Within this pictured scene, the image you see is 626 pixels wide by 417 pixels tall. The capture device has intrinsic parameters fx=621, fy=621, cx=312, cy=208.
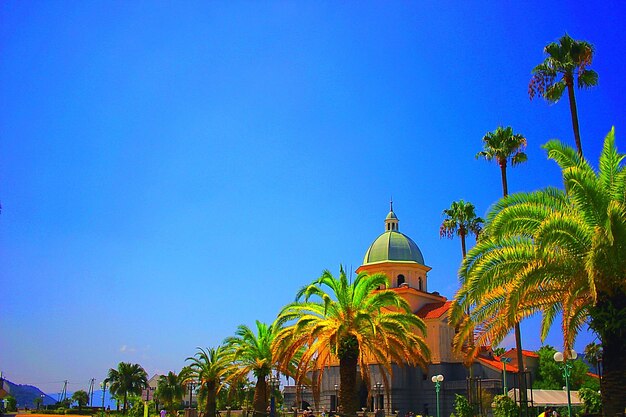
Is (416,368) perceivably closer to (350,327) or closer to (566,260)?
(350,327)

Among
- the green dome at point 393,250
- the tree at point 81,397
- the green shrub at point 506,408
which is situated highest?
the green dome at point 393,250

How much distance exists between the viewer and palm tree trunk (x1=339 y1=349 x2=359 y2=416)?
27.9 metres

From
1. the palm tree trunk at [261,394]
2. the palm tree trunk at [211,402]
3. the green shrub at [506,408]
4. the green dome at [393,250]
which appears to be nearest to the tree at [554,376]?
the green dome at [393,250]

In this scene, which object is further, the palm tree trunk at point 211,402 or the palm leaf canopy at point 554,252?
the palm tree trunk at point 211,402

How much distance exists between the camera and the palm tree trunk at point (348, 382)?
27922 mm

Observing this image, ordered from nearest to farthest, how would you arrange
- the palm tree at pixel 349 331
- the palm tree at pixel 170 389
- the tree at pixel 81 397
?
1. the palm tree at pixel 349 331
2. the palm tree at pixel 170 389
3. the tree at pixel 81 397

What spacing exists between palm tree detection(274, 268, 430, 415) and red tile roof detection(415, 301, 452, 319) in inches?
1388

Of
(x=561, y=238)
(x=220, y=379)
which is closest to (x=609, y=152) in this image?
(x=561, y=238)

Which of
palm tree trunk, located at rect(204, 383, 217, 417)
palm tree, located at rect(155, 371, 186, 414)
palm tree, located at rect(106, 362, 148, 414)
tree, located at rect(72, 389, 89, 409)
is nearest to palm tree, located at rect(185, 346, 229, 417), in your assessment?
palm tree trunk, located at rect(204, 383, 217, 417)

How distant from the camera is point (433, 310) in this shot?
6619 centimetres

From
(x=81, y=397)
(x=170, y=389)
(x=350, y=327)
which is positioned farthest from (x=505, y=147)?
(x=81, y=397)

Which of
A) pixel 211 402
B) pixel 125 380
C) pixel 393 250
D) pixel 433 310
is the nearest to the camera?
pixel 211 402

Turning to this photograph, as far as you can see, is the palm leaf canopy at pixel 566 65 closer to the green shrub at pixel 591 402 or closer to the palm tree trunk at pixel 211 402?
the green shrub at pixel 591 402

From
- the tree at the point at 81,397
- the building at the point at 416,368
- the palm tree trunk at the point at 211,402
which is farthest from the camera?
the tree at the point at 81,397
